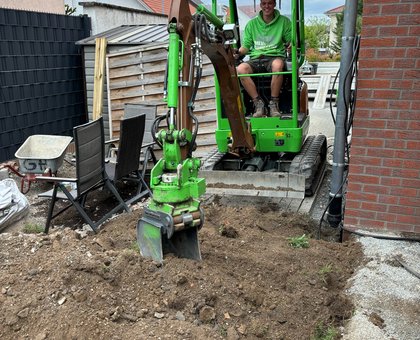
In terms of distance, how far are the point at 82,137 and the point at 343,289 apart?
9.59 feet

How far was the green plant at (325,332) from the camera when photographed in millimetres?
2599

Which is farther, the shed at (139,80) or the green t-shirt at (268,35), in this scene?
the shed at (139,80)

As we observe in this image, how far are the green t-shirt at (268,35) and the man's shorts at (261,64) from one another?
0.05m

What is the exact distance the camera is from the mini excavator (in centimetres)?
293

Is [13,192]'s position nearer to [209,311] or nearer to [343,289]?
[209,311]

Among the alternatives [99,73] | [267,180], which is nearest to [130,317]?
[267,180]

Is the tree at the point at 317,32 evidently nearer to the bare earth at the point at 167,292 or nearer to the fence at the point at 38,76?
the fence at the point at 38,76

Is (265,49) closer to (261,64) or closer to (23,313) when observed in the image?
(261,64)

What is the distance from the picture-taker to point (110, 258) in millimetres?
2986

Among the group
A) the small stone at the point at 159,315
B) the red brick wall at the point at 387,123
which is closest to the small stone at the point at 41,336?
the small stone at the point at 159,315

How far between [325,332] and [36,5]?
12138 millimetres

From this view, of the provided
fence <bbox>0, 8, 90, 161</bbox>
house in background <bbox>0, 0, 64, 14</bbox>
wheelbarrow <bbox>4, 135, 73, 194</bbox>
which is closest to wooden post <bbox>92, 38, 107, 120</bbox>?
fence <bbox>0, 8, 90, 161</bbox>

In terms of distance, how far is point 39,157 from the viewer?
19.1 feet

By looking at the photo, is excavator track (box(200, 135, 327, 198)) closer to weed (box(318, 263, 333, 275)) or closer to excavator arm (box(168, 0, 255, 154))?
excavator arm (box(168, 0, 255, 154))
